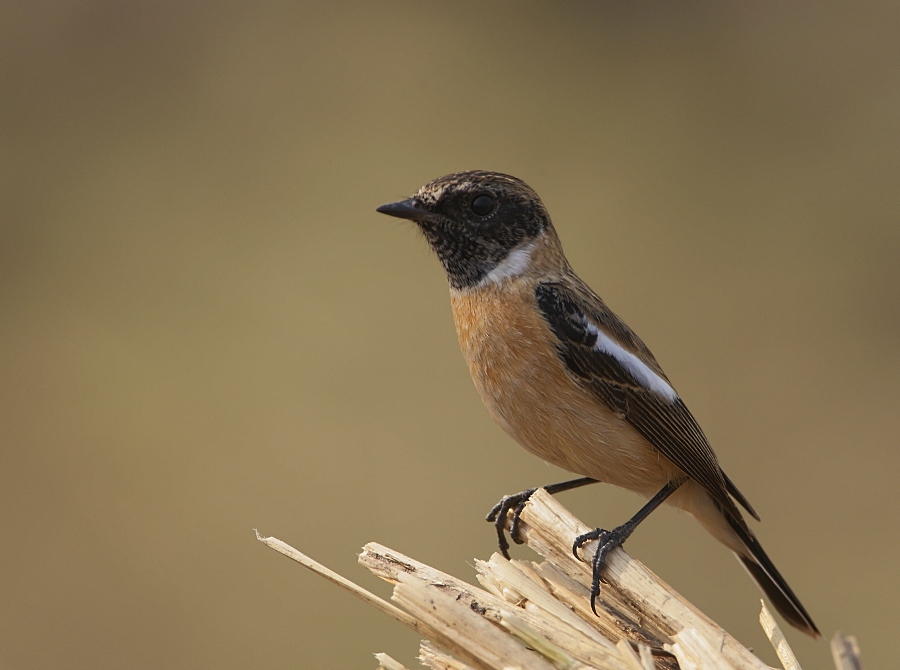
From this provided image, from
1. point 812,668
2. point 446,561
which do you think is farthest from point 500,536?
point 812,668

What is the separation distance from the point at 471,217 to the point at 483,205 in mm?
69

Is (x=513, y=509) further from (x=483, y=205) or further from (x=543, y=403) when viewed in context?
(x=483, y=205)

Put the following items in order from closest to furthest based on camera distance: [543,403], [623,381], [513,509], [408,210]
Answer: [543,403] → [623,381] → [408,210] → [513,509]

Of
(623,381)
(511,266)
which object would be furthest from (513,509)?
(511,266)

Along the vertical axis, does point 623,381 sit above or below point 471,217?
below

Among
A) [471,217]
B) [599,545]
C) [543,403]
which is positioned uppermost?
[471,217]

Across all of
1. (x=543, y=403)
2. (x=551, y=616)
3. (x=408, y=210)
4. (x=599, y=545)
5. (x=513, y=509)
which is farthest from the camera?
(x=513, y=509)

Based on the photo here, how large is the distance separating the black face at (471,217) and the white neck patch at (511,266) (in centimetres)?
2

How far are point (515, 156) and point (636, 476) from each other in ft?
14.3

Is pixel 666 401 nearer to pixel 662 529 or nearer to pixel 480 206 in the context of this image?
pixel 480 206

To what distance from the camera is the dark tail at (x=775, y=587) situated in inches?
134

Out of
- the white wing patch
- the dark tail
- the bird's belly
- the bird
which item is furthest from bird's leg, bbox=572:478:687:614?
the dark tail

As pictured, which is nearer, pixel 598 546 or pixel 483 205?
pixel 598 546

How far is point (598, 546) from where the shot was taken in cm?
286
